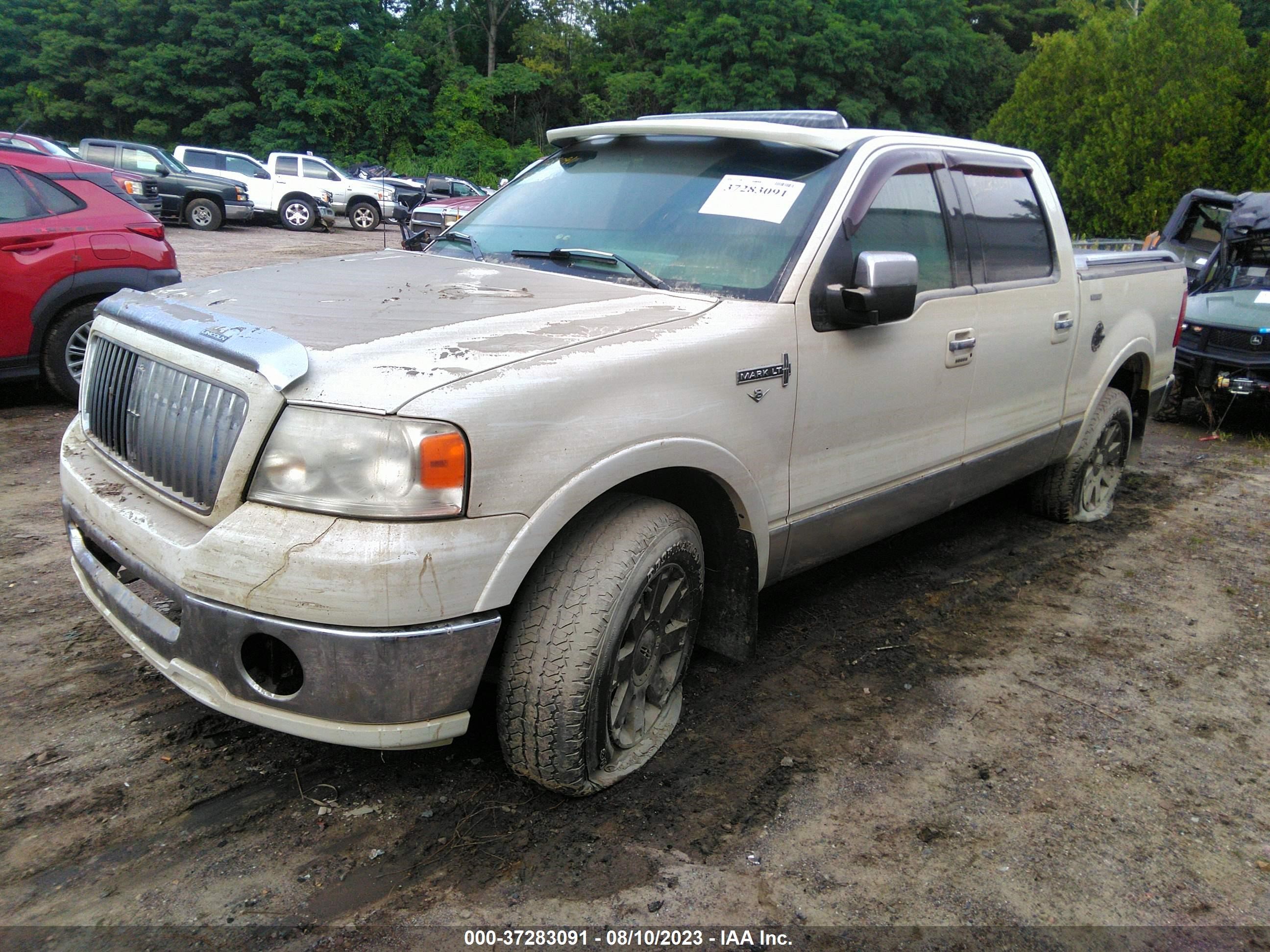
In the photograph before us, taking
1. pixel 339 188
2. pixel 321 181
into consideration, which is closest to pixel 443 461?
pixel 321 181

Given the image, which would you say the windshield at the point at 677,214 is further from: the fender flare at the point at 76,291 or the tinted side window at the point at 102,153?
the tinted side window at the point at 102,153

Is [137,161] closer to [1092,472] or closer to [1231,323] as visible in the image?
[1231,323]

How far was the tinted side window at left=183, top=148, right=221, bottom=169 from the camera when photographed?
2272cm

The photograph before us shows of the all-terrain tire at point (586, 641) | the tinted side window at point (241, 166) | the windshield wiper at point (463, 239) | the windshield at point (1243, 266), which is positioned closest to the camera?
the all-terrain tire at point (586, 641)

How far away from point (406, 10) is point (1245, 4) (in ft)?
140

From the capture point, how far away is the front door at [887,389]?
3188 millimetres

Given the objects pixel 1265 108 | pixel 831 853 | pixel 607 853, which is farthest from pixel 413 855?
pixel 1265 108

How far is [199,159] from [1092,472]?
22931 millimetres

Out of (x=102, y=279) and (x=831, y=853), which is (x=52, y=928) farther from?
(x=102, y=279)

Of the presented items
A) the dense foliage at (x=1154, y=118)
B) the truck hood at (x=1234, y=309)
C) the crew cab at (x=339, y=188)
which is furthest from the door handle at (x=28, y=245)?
the crew cab at (x=339, y=188)

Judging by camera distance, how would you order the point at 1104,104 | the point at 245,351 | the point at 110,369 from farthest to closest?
1. the point at 1104,104
2. the point at 110,369
3. the point at 245,351

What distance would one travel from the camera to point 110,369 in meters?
2.83

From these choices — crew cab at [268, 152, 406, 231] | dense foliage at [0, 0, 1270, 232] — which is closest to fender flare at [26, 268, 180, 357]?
crew cab at [268, 152, 406, 231]

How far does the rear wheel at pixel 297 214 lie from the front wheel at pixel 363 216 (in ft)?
5.04
